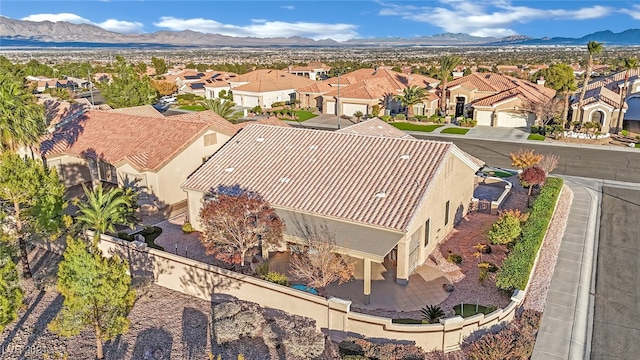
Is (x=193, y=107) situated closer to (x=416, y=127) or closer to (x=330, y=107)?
(x=330, y=107)

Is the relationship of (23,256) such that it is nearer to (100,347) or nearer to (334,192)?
(100,347)

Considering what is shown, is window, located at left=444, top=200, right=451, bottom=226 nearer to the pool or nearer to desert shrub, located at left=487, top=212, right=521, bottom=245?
desert shrub, located at left=487, top=212, right=521, bottom=245

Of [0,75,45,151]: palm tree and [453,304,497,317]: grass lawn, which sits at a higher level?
[0,75,45,151]: palm tree

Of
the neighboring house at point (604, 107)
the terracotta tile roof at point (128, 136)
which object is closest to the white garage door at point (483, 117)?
the neighboring house at point (604, 107)

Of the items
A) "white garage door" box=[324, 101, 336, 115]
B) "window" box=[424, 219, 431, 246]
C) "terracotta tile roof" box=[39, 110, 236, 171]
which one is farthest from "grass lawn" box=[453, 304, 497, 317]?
"white garage door" box=[324, 101, 336, 115]

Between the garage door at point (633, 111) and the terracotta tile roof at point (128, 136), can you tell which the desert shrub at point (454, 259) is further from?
the garage door at point (633, 111)

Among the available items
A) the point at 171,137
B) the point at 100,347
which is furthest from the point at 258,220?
the point at 171,137
